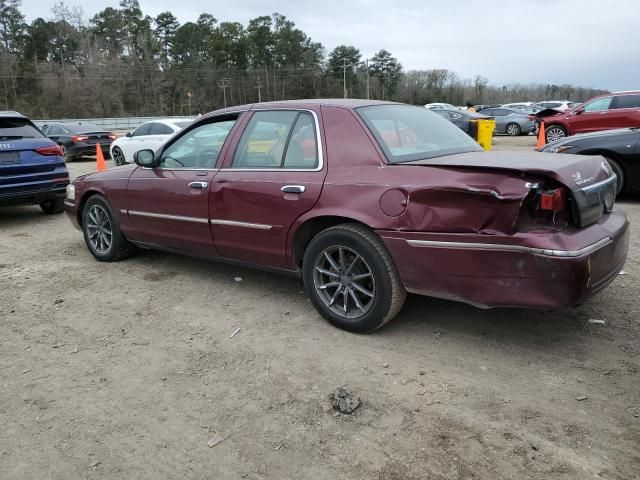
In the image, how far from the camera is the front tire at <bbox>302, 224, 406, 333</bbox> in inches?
134

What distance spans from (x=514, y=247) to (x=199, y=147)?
2923 mm

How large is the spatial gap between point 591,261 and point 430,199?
955mm

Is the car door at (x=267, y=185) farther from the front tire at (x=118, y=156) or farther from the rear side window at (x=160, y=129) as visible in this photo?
the front tire at (x=118, y=156)

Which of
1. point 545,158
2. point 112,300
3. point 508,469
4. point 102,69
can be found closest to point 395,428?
point 508,469

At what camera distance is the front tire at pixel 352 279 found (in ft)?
11.2

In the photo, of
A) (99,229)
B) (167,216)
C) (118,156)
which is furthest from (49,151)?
(118,156)

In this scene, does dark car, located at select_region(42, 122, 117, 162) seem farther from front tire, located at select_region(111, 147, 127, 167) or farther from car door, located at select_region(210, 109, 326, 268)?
car door, located at select_region(210, 109, 326, 268)

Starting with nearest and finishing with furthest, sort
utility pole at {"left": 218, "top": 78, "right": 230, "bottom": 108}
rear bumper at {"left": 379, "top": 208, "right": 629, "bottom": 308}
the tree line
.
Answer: rear bumper at {"left": 379, "top": 208, "right": 629, "bottom": 308}
the tree line
utility pole at {"left": 218, "top": 78, "right": 230, "bottom": 108}

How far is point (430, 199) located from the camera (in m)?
3.14

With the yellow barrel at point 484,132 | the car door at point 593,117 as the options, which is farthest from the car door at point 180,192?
the car door at point 593,117

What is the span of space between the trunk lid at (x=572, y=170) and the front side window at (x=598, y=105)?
42.0 ft

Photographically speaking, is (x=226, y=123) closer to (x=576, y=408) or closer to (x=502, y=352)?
(x=502, y=352)

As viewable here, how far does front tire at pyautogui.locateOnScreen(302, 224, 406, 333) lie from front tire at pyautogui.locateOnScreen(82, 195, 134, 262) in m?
2.58

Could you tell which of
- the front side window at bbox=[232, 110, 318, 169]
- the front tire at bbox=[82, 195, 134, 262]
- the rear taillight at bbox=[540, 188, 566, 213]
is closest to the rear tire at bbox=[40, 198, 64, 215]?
the front tire at bbox=[82, 195, 134, 262]
